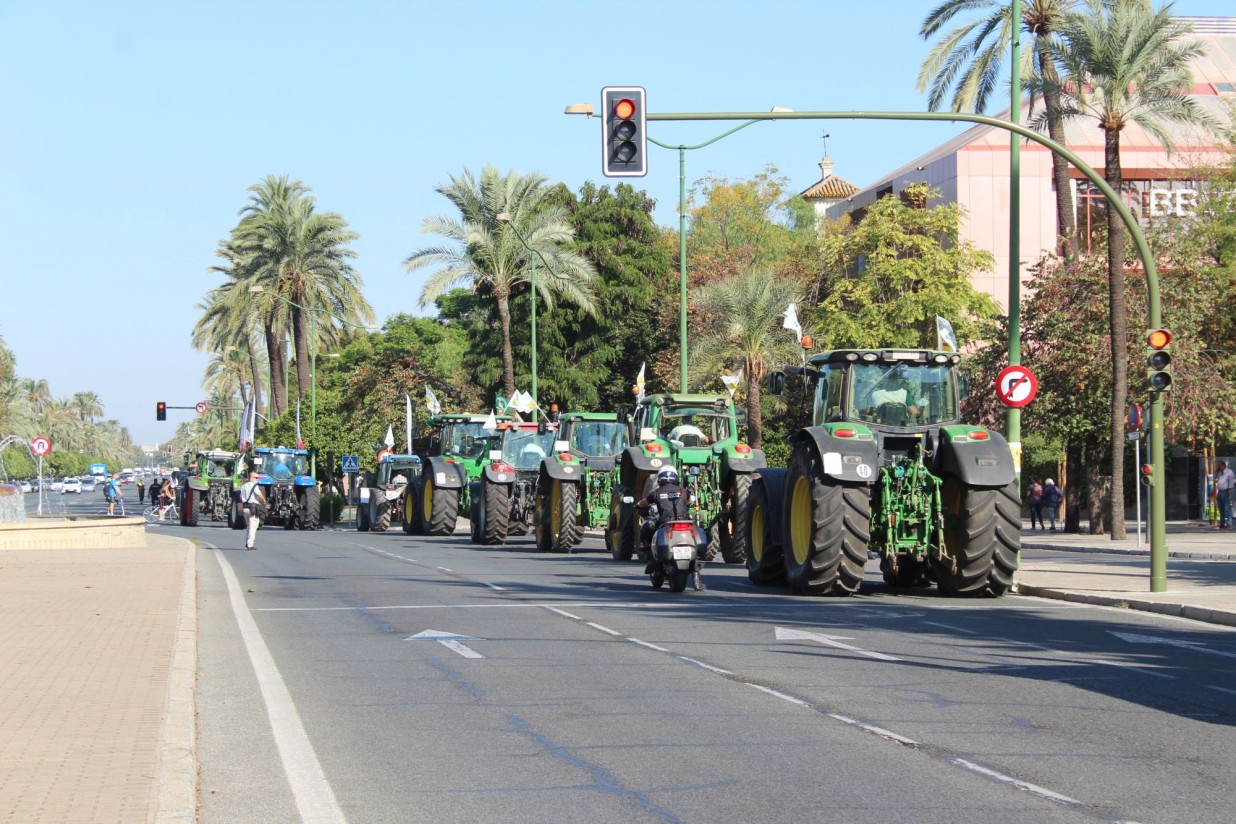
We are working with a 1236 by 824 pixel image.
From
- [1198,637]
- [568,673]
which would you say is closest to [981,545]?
[1198,637]

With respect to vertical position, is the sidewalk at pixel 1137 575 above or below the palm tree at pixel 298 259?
below

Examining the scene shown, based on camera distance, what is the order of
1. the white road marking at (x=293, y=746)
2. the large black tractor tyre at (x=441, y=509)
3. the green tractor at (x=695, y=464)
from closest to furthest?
the white road marking at (x=293, y=746) → the green tractor at (x=695, y=464) → the large black tractor tyre at (x=441, y=509)

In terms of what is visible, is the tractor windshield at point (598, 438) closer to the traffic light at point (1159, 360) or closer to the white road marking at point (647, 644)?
the traffic light at point (1159, 360)

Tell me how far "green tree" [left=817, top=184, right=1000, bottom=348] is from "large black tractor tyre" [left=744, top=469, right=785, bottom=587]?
3178cm

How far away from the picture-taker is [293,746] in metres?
9.30

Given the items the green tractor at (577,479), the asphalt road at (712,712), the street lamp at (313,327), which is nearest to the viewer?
the asphalt road at (712,712)

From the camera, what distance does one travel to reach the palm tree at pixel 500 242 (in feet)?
162

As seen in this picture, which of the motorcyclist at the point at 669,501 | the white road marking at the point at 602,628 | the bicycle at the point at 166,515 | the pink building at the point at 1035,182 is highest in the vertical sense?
the pink building at the point at 1035,182

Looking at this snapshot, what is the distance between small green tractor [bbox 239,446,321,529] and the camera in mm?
49375

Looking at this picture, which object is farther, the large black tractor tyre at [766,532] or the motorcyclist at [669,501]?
the large black tractor tyre at [766,532]

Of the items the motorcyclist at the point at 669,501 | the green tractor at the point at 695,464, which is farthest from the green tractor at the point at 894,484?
the green tractor at the point at 695,464

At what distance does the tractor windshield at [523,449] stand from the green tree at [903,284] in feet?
66.3

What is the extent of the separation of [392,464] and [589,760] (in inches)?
1596

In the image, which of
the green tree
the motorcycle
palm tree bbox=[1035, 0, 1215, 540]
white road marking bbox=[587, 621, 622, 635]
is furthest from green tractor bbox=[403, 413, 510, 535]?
white road marking bbox=[587, 621, 622, 635]
